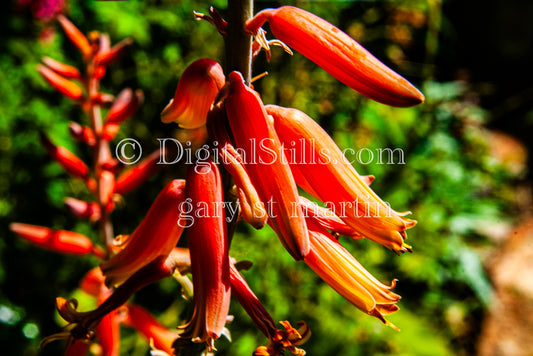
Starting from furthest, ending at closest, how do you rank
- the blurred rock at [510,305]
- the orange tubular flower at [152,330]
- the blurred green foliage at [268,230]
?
the blurred rock at [510,305]
the blurred green foliage at [268,230]
the orange tubular flower at [152,330]

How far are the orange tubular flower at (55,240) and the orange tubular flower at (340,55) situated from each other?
1.25 meters

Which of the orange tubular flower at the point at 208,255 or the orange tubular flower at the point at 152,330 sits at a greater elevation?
the orange tubular flower at the point at 208,255

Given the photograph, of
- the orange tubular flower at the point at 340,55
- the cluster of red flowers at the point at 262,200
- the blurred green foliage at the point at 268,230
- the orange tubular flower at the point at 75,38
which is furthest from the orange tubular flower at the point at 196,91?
the blurred green foliage at the point at 268,230

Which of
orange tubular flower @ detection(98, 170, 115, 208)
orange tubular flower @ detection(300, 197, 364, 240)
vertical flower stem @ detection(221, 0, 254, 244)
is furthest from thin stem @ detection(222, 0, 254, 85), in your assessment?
orange tubular flower @ detection(98, 170, 115, 208)

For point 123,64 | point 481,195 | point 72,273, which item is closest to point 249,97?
point 72,273

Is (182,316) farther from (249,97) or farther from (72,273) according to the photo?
(249,97)

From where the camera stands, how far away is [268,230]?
9.15 ft

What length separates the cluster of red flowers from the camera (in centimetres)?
112

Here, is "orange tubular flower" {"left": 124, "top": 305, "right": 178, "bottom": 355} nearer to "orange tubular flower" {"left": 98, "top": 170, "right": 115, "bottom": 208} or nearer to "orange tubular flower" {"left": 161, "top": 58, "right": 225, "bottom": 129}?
"orange tubular flower" {"left": 98, "top": 170, "right": 115, "bottom": 208}

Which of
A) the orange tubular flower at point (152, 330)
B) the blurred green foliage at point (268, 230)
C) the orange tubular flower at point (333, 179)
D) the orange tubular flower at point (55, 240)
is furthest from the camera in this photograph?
the blurred green foliage at point (268, 230)

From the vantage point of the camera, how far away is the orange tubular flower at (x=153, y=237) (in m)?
1.27

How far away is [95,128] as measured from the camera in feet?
7.22

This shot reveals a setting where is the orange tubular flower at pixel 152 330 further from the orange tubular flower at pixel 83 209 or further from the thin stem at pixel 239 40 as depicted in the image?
the thin stem at pixel 239 40

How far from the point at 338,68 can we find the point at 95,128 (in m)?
1.38
